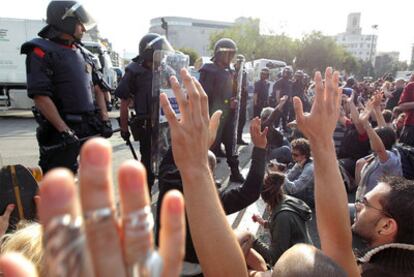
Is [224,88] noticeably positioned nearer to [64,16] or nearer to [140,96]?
[140,96]

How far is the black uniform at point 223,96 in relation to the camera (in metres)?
4.93

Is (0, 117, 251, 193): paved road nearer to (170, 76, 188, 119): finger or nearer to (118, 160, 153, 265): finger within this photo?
(170, 76, 188, 119): finger

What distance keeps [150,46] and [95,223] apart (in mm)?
3296

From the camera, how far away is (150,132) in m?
3.68

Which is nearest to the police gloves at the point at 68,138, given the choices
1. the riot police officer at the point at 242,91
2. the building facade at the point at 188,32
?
the riot police officer at the point at 242,91

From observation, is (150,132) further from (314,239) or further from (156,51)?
(314,239)

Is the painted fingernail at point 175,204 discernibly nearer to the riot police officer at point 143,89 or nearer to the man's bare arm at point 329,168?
the man's bare arm at point 329,168

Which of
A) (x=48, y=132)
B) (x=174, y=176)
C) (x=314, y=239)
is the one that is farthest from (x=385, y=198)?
(x=48, y=132)

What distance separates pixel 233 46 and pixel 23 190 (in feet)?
12.0

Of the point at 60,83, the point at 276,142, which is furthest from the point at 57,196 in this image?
the point at 276,142

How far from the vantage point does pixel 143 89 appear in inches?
144

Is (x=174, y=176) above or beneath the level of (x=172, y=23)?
beneath

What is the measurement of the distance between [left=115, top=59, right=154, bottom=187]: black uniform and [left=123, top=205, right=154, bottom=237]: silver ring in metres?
3.23

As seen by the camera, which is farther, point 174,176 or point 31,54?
point 31,54
